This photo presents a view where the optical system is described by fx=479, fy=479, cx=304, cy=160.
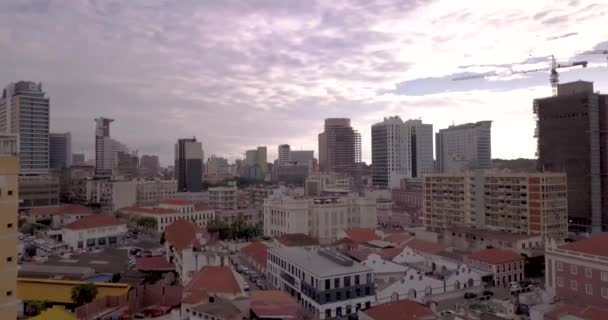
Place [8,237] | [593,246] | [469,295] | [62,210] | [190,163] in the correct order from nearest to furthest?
[8,237]
[593,246]
[469,295]
[62,210]
[190,163]

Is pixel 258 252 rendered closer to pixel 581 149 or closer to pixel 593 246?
pixel 593 246

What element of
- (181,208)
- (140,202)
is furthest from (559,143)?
(140,202)

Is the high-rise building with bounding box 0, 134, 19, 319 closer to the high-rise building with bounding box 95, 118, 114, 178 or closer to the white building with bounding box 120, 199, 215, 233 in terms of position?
the white building with bounding box 120, 199, 215, 233

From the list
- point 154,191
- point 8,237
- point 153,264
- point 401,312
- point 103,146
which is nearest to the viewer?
point 8,237

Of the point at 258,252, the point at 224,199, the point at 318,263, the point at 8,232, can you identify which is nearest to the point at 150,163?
the point at 224,199

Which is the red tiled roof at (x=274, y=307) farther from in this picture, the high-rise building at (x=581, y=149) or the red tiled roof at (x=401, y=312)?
the high-rise building at (x=581, y=149)

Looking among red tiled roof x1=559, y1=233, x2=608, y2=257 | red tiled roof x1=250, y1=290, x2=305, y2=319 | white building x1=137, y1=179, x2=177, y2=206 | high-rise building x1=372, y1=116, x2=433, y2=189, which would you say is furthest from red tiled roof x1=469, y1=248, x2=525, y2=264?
high-rise building x1=372, y1=116, x2=433, y2=189
